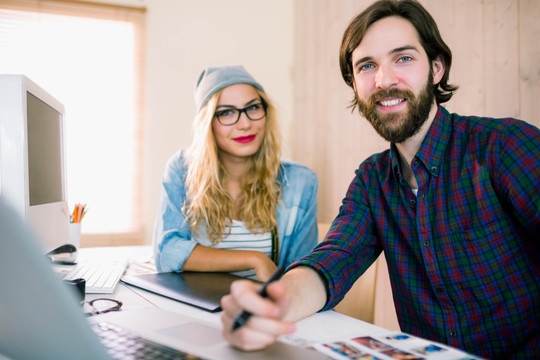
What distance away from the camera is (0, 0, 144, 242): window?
310 cm

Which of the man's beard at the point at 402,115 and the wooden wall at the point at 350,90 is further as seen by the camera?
the wooden wall at the point at 350,90

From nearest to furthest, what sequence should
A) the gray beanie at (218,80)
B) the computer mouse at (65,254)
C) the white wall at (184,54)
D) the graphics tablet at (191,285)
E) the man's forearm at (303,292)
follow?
the man's forearm at (303,292)
the graphics tablet at (191,285)
the computer mouse at (65,254)
the gray beanie at (218,80)
the white wall at (184,54)

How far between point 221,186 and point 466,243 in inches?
38.3

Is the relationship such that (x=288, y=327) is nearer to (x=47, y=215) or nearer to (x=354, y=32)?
(x=47, y=215)

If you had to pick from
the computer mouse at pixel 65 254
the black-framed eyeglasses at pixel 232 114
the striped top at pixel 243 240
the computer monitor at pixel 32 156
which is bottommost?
the computer mouse at pixel 65 254

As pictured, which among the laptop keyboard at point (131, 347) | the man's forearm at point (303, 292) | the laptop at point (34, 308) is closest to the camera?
the laptop at point (34, 308)

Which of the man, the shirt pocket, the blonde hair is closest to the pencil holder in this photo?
the blonde hair

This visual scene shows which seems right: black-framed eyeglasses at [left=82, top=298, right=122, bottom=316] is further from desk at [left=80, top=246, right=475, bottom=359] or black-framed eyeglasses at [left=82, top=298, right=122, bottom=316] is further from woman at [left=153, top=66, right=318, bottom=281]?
woman at [left=153, top=66, right=318, bottom=281]

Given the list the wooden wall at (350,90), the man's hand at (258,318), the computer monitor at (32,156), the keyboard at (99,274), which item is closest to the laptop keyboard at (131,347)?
the man's hand at (258,318)

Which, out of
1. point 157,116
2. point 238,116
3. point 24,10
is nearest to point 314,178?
point 238,116

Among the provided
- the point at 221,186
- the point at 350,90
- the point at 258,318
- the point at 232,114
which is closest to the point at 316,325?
the point at 258,318

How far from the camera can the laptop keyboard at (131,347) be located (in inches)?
22.1

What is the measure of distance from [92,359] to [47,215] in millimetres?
837

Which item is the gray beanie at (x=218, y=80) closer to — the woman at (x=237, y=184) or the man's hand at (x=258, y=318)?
the woman at (x=237, y=184)
